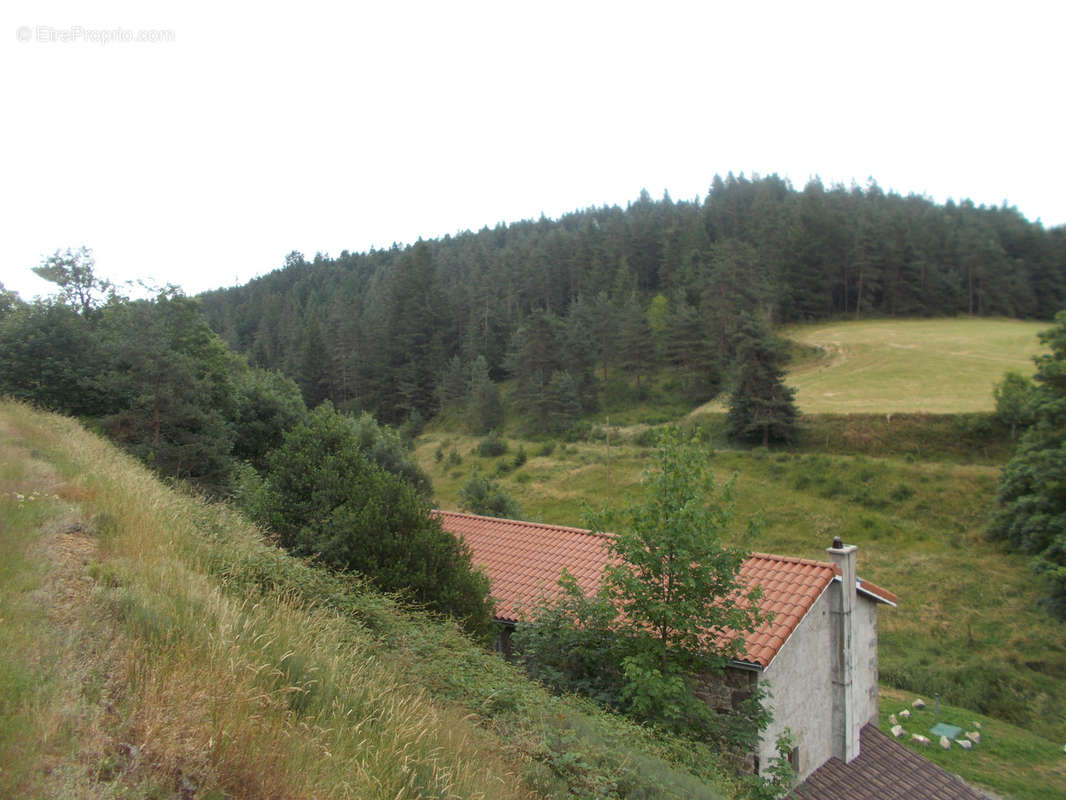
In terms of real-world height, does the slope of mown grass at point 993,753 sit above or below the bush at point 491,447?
below

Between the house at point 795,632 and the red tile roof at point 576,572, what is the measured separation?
0.8 inches

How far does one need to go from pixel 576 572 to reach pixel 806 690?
15.2 ft

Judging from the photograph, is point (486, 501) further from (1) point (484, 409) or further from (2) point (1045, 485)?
(1) point (484, 409)

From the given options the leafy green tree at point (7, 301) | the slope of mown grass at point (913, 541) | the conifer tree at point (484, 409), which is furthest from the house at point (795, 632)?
the conifer tree at point (484, 409)

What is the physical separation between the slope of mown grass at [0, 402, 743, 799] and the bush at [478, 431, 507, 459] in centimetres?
4063

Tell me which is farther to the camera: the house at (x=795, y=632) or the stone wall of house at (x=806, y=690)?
the stone wall of house at (x=806, y=690)

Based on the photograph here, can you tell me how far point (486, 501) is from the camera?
24609 mm

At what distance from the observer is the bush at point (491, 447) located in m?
48.3

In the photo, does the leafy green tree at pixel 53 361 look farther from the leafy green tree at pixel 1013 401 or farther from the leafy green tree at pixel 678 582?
the leafy green tree at pixel 1013 401

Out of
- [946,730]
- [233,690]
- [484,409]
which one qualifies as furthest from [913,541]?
[484,409]

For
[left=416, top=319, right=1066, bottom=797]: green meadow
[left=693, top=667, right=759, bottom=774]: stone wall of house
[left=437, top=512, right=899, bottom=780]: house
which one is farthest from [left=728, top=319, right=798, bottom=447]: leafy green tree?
[left=693, top=667, right=759, bottom=774]: stone wall of house

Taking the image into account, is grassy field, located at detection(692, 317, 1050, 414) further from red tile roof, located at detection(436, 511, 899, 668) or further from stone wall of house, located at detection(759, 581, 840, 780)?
stone wall of house, located at detection(759, 581, 840, 780)

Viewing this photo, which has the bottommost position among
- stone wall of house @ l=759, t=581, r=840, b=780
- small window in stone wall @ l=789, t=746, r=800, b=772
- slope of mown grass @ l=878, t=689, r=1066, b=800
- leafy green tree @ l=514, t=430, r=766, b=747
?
slope of mown grass @ l=878, t=689, r=1066, b=800

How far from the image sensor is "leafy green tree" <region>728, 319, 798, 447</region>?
134 ft
